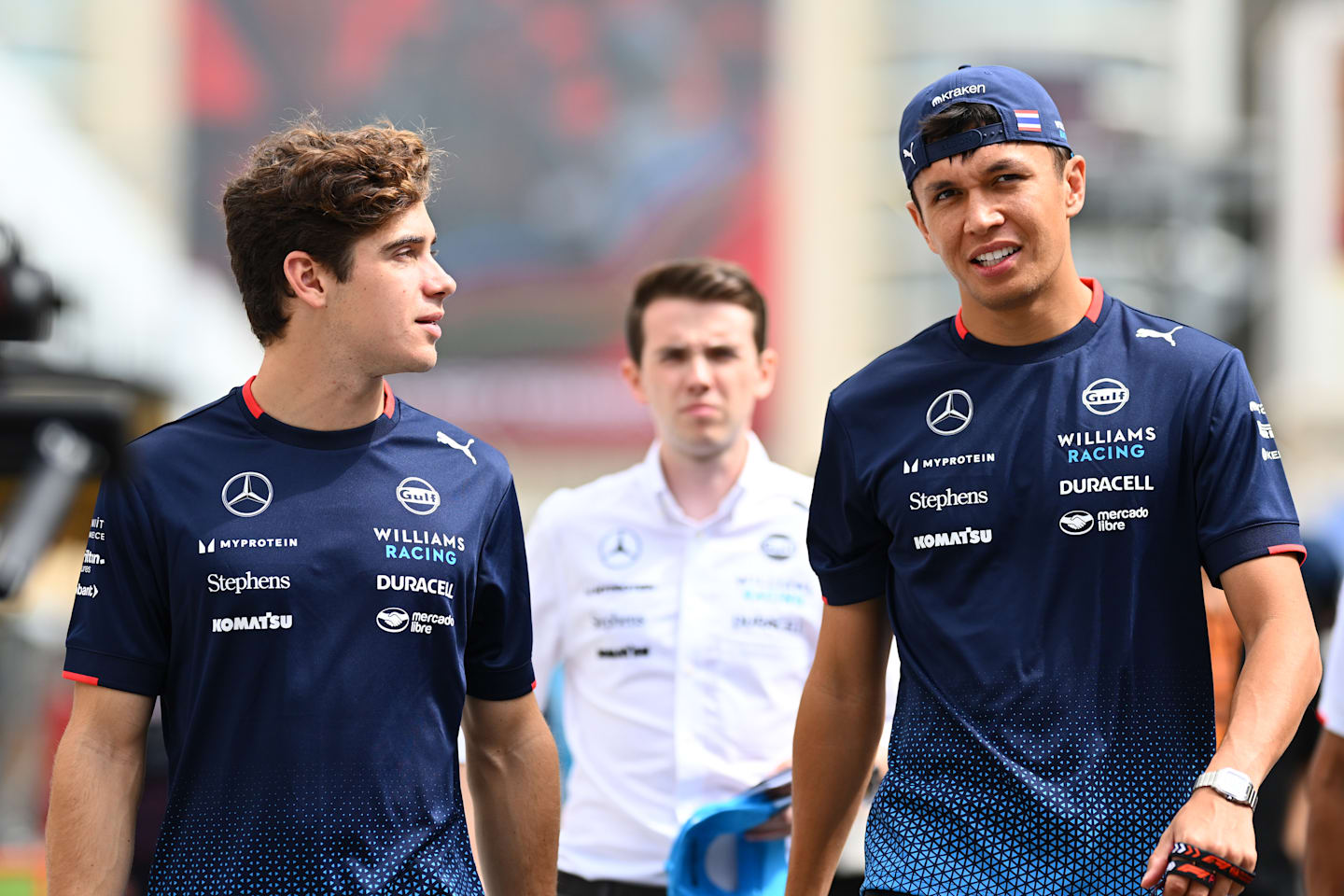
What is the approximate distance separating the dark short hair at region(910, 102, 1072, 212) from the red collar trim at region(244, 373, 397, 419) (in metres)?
1.14

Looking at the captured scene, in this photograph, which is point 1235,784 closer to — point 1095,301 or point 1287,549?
point 1287,549

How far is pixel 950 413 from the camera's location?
3.71 metres

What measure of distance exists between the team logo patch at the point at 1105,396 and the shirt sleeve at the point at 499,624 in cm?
113

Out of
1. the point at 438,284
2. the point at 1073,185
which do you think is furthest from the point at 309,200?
the point at 1073,185

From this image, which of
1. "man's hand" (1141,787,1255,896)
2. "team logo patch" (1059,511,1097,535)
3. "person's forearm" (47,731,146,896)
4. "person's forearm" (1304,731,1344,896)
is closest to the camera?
"man's hand" (1141,787,1255,896)

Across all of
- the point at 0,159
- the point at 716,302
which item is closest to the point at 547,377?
the point at 0,159

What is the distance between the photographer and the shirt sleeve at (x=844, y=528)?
3832mm

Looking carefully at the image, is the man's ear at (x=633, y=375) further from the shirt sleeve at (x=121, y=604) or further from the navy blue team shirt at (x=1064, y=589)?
the shirt sleeve at (x=121, y=604)

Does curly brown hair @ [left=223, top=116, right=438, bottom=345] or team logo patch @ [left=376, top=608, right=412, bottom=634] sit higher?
curly brown hair @ [left=223, top=116, right=438, bottom=345]

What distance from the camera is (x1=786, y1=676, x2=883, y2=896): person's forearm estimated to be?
3963 mm

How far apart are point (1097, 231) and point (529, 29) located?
10.3m

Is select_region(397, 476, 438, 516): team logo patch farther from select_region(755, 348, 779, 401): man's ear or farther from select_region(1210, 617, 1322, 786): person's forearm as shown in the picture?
select_region(755, 348, 779, 401): man's ear

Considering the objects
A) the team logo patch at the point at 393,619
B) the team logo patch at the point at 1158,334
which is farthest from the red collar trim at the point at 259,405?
the team logo patch at the point at 1158,334

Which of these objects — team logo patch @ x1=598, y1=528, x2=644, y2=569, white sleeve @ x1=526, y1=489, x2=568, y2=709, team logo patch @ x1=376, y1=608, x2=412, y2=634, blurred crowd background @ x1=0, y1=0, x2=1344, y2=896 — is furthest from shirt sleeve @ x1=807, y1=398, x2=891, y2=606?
blurred crowd background @ x1=0, y1=0, x2=1344, y2=896
